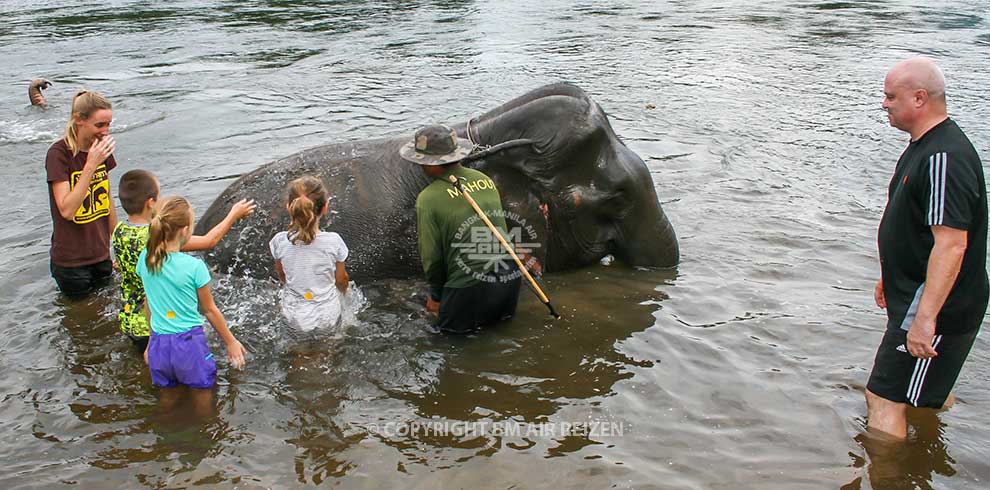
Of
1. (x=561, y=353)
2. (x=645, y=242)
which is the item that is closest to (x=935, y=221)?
(x=561, y=353)

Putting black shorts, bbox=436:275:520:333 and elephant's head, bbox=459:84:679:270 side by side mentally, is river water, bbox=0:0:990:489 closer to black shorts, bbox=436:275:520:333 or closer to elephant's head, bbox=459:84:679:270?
black shorts, bbox=436:275:520:333

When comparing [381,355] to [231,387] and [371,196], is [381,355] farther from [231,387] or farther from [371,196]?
[371,196]

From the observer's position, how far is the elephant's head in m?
6.38

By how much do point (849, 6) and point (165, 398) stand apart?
84.8 feet

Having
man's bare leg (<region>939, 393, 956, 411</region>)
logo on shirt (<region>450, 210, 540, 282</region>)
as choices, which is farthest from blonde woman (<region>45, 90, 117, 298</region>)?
man's bare leg (<region>939, 393, 956, 411</region>)

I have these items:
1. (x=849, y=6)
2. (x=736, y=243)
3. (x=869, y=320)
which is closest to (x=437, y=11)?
(x=849, y=6)

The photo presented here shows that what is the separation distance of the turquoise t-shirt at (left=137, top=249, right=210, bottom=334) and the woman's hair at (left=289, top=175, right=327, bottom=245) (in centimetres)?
65

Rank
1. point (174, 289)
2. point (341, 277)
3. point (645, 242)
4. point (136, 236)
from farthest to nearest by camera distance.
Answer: point (645, 242) → point (341, 277) → point (136, 236) → point (174, 289)

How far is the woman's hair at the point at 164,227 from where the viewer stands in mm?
4648

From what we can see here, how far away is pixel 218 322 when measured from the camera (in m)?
4.94

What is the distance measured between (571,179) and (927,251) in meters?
2.83

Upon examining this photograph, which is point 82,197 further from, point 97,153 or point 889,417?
point 889,417

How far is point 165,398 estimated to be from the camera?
16.5 ft

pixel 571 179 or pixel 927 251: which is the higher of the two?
pixel 927 251
